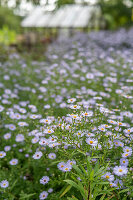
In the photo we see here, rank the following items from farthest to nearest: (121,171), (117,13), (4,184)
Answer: (117,13), (4,184), (121,171)

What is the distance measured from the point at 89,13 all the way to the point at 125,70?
38.8 feet

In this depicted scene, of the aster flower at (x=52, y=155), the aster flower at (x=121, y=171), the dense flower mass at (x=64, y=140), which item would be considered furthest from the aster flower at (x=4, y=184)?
the aster flower at (x=121, y=171)

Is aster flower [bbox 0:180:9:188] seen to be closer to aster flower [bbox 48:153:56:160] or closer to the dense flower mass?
the dense flower mass

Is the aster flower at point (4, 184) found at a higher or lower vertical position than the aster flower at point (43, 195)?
higher

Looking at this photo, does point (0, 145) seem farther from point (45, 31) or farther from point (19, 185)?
point (45, 31)

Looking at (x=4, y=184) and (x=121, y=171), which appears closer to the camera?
(x=121, y=171)

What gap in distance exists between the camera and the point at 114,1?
11.6 m

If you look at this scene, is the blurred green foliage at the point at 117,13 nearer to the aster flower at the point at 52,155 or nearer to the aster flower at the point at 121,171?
the aster flower at the point at 52,155

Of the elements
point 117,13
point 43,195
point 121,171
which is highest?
point 117,13

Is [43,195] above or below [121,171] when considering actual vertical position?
below

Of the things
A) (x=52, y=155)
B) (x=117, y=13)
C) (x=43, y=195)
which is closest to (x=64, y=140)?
(x=52, y=155)

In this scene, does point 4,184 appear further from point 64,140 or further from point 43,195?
point 64,140

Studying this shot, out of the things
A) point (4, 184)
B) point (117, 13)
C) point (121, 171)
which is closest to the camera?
point (121, 171)

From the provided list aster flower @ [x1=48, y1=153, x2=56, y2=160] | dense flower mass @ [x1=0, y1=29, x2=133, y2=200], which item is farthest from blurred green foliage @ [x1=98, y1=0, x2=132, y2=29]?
aster flower @ [x1=48, y1=153, x2=56, y2=160]
